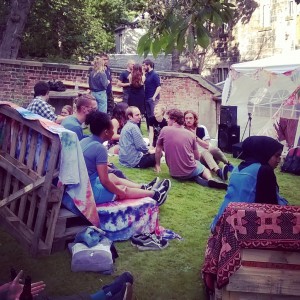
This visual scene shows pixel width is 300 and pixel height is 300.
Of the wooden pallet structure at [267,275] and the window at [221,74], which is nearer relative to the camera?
the wooden pallet structure at [267,275]

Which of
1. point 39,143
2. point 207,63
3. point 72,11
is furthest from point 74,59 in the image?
point 39,143

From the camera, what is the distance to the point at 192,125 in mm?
8406

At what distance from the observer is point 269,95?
40.1ft

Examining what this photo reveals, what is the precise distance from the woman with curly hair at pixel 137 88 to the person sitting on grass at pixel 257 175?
6.82 metres

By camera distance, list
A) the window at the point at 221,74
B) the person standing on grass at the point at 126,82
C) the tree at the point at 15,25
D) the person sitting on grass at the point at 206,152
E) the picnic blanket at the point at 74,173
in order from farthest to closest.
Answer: the window at the point at 221,74
the tree at the point at 15,25
the person standing on grass at the point at 126,82
the person sitting on grass at the point at 206,152
the picnic blanket at the point at 74,173

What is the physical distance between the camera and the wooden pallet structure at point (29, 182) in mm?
4582

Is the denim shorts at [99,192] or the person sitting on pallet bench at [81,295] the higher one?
the denim shorts at [99,192]

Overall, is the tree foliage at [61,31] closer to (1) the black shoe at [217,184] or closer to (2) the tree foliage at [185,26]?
(1) the black shoe at [217,184]

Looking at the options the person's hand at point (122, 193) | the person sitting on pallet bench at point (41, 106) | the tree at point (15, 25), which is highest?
the tree at point (15, 25)

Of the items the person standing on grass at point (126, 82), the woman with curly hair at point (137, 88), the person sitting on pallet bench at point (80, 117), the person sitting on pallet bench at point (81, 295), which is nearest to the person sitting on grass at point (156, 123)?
the woman with curly hair at point (137, 88)

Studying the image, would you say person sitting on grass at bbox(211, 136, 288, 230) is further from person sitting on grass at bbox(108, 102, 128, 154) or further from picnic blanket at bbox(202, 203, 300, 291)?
person sitting on grass at bbox(108, 102, 128, 154)

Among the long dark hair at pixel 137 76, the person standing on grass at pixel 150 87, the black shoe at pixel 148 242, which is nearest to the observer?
the black shoe at pixel 148 242

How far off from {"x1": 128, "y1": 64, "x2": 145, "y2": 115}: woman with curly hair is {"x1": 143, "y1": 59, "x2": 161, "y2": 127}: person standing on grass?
0.12 m

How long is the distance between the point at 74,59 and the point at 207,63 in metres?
6.97
